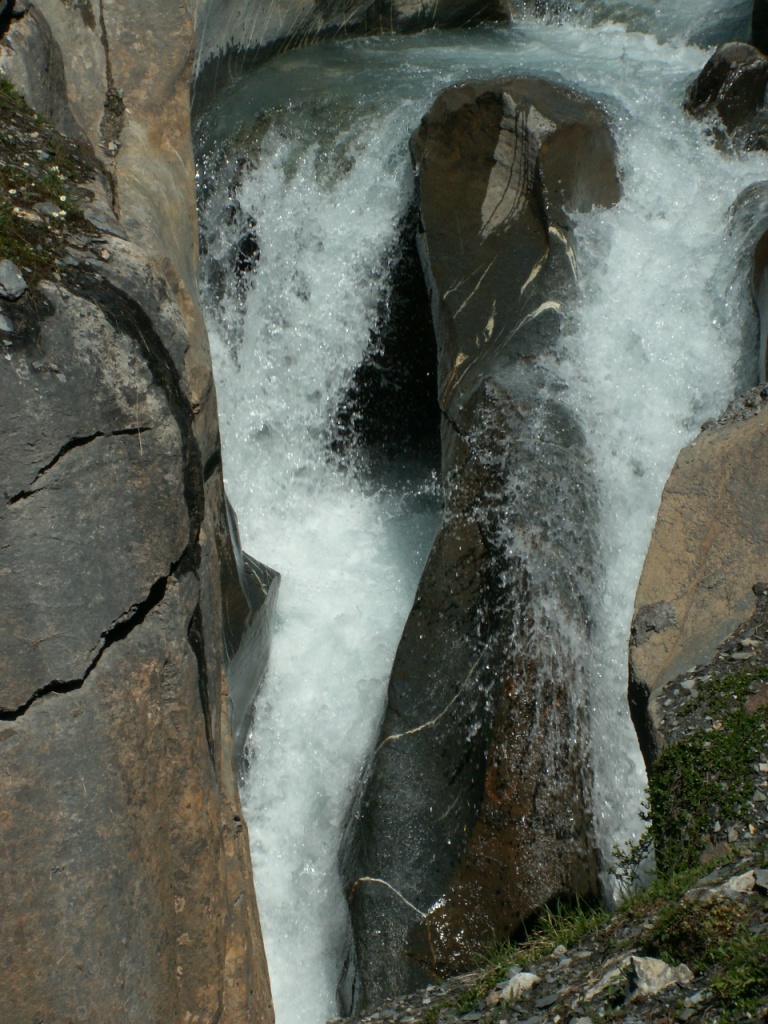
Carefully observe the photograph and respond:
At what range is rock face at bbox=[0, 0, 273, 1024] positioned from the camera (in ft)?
8.88

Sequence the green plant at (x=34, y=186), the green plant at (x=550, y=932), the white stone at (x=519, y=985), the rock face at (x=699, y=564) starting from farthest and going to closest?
the rock face at (x=699, y=564) → the green plant at (x=550, y=932) → the white stone at (x=519, y=985) → the green plant at (x=34, y=186)

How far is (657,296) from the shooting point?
19.6ft

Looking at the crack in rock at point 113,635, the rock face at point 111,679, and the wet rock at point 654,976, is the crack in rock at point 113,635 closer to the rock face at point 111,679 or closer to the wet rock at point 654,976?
the rock face at point 111,679

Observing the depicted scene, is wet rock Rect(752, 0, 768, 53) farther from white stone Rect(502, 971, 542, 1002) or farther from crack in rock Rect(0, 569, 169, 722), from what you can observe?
white stone Rect(502, 971, 542, 1002)

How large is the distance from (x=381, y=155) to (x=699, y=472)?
11.7 feet

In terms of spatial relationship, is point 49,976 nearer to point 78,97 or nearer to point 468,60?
point 78,97

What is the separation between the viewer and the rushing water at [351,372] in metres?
4.89

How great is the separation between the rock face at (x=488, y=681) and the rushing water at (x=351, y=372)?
18 cm

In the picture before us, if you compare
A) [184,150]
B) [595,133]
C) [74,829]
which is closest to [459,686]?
[74,829]

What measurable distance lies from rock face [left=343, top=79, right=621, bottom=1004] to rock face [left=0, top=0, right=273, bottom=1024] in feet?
3.52

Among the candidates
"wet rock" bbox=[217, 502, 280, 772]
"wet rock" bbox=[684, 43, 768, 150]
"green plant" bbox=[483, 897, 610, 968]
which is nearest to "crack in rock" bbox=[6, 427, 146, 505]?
"wet rock" bbox=[217, 502, 280, 772]

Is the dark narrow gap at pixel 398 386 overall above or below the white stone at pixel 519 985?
above

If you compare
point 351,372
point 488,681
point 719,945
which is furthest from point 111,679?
point 351,372

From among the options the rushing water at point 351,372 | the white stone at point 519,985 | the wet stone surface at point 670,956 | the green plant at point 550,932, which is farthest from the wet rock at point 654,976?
the rushing water at point 351,372
